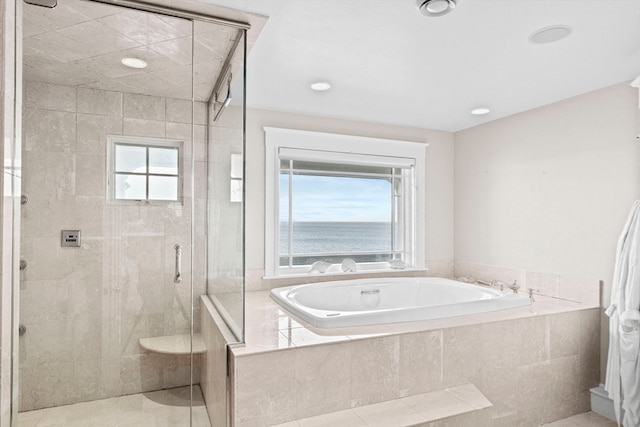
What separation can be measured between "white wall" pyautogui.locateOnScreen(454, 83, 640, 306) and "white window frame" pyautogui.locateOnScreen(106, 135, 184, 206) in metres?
2.87

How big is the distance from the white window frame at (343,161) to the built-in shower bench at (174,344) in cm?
129

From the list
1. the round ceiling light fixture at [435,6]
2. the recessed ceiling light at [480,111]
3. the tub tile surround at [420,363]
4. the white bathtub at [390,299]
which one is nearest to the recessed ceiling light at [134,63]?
the round ceiling light fixture at [435,6]

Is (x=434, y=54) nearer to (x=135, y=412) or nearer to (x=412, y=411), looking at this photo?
(x=412, y=411)

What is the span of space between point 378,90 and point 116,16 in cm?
181

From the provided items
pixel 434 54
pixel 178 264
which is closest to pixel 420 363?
pixel 178 264

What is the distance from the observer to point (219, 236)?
2.24 m

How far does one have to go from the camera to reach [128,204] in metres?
2.10

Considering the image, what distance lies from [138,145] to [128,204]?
33 cm

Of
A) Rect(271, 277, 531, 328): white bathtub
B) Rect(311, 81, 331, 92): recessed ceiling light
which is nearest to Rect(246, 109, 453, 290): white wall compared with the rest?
Rect(271, 277, 531, 328): white bathtub

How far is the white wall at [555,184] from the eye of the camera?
271 cm

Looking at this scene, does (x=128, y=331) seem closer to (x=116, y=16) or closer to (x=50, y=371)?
(x=50, y=371)

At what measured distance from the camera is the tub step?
185cm

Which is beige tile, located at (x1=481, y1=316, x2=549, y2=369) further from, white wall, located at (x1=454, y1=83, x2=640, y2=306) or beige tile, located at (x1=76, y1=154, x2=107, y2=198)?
beige tile, located at (x1=76, y1=154, x2=107, y2=198)

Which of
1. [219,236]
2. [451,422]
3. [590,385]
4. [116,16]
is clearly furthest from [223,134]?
[590,385]
